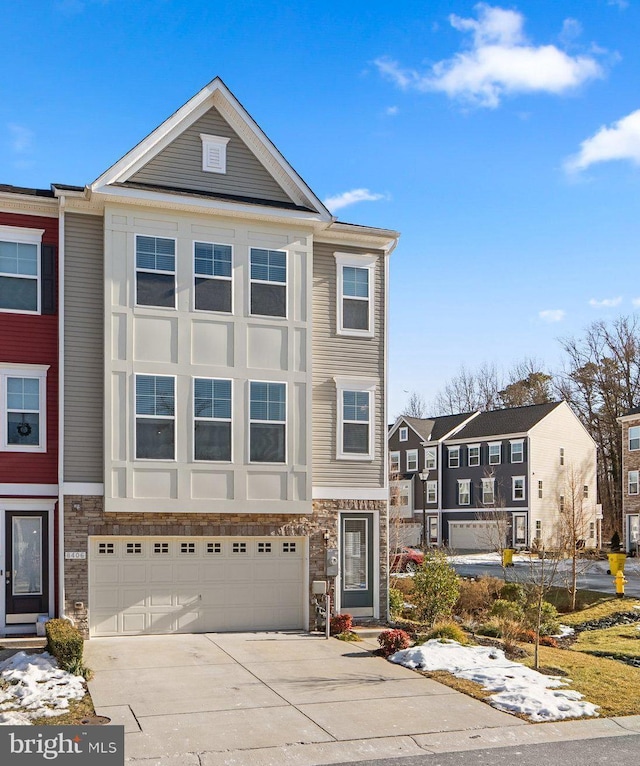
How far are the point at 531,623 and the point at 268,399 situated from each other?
8.04 meters

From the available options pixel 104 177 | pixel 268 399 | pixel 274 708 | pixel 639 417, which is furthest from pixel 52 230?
pixel 639 417

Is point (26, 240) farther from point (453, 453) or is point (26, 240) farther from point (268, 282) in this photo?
point (453, 453)

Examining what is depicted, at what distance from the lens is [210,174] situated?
20078mm

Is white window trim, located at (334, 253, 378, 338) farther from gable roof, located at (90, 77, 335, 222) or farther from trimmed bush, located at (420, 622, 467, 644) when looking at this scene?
trimmed bush, located at (420, 622, 467, 644)

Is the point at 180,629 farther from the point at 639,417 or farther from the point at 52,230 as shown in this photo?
the point at 639,417

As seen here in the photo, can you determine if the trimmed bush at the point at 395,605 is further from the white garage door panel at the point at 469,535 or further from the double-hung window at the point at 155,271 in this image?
the white garage door panel at the point at 469,535

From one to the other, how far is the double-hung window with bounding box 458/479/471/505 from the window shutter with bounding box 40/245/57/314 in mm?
41272

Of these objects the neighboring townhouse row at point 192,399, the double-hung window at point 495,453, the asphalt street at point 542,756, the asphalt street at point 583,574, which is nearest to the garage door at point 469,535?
the double-hung window at point 495,453

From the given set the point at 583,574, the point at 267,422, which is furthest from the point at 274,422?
the point at 583,574

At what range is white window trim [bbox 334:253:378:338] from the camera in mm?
21188

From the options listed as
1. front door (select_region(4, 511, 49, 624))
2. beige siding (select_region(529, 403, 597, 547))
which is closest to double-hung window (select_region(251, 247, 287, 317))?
front door (select_region(4, 511, 49, 624))

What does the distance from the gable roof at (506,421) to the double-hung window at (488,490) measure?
290 centimetres

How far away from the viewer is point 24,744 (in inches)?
412

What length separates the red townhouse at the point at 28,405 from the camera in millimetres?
18484
